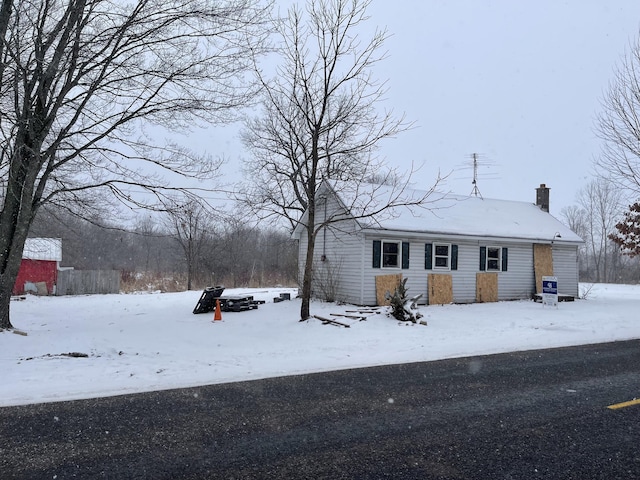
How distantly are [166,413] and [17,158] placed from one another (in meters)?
8.24

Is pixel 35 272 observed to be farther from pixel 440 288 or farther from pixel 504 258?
pixel 504 258

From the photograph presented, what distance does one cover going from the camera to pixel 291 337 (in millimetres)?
11039

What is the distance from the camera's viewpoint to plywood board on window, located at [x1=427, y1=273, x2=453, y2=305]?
18.1 m

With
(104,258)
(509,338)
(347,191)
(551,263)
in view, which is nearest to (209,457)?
(509,338)

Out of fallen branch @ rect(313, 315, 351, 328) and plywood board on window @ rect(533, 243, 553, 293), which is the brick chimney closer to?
plywood board on window @ rect(533, 243, 553, 293)

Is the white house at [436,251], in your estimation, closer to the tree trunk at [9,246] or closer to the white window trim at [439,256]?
the white window trim at [439,256]

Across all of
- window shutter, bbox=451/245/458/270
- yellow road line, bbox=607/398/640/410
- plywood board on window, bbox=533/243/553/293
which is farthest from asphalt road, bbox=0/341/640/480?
plywood board on window, bbox=533/243/553/293

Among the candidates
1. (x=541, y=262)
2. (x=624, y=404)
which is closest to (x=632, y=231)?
(x=541, y=262)

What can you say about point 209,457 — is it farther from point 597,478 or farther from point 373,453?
point 597,478

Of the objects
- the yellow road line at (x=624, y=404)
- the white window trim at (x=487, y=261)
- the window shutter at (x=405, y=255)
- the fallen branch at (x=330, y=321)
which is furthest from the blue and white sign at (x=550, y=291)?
the yellow road line at (x=624, y=404)

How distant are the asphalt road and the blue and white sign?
37.1 ft

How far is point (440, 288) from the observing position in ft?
60.1

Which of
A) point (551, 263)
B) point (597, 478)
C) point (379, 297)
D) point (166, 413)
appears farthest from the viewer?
point (551, 263)

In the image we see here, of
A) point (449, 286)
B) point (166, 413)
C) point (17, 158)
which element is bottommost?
point (166, 413)
